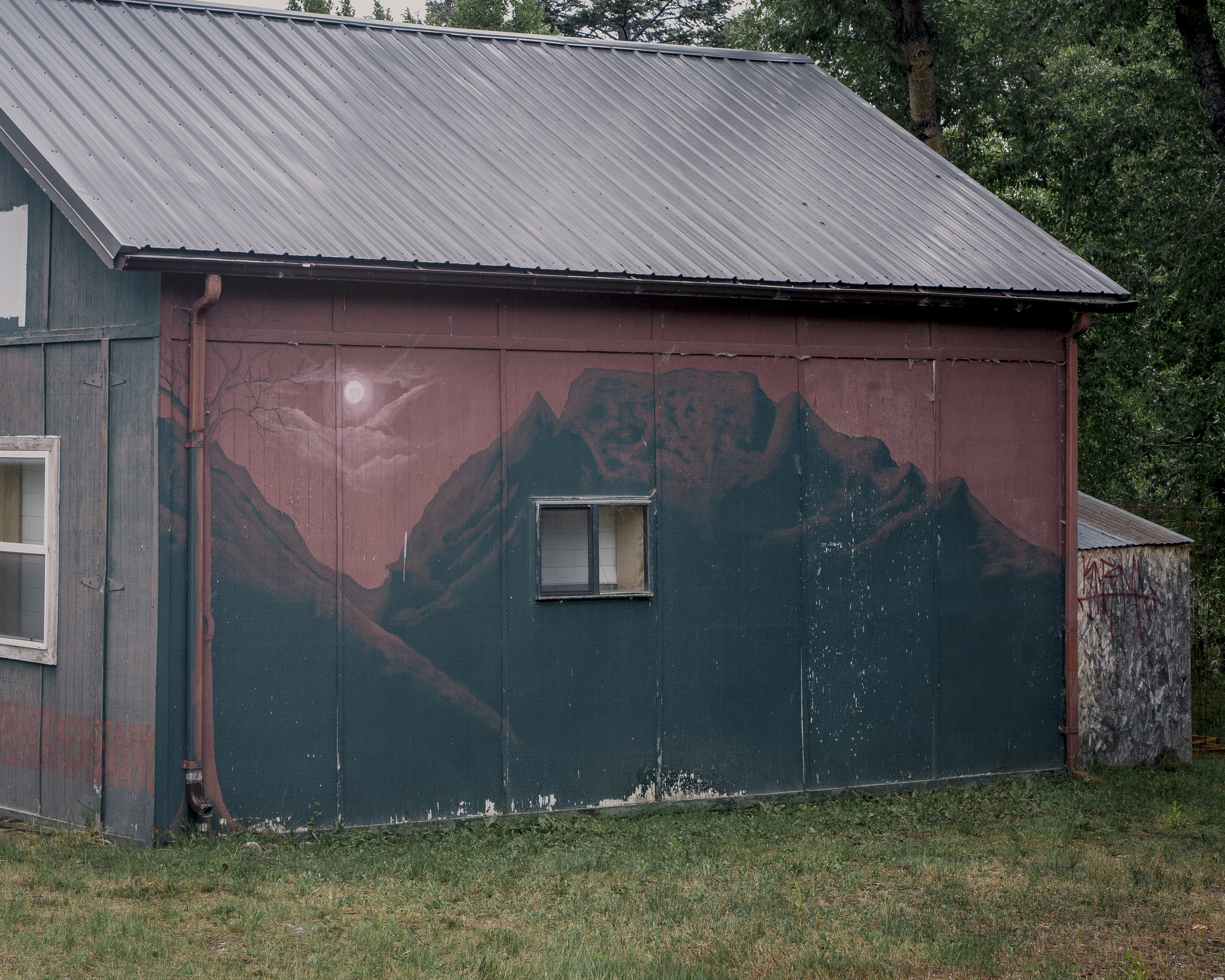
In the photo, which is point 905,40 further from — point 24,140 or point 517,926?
point 517,926

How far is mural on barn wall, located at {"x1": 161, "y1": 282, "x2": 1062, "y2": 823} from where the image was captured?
8.63 meters

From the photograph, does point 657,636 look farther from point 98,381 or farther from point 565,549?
point 98,381

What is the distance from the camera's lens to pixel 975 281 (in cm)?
1062

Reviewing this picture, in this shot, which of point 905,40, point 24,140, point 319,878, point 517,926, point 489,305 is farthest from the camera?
point 905,40

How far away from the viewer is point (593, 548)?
9.54 m

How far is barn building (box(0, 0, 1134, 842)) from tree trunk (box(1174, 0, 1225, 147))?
357 centimetres

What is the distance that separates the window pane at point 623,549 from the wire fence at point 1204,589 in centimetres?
803

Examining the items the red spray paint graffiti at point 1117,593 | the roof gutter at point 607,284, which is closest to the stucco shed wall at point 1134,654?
the red spray paint graffiti at point 1117,593

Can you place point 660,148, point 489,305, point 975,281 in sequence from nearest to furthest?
point 489,305
point 975,281
point 660,148

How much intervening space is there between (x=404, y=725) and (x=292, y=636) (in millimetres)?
958

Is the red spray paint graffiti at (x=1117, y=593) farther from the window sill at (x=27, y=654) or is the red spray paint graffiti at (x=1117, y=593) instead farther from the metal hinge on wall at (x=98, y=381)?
the window sill at (x=27, y=654)

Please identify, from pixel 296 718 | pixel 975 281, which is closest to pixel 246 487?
pixel 296 718

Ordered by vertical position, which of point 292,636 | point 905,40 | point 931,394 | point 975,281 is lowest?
point 292,636

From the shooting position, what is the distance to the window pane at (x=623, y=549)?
9742mm
